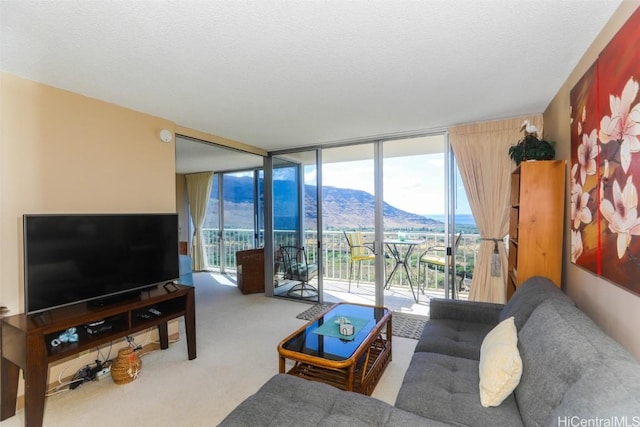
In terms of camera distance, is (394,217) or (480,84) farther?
(394,217)

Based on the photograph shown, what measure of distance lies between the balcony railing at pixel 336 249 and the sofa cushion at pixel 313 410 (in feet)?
8.52

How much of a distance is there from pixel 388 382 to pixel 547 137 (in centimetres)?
274

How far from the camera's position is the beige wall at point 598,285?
135 cm

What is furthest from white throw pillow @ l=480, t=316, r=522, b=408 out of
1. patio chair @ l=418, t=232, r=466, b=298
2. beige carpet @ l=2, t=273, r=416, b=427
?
patio chair @ l=418, t=232, r=466, b=298

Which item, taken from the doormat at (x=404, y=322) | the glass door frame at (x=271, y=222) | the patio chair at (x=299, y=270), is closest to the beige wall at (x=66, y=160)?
the glass door frame at (x=271, y=222)

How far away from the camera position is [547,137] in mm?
2838

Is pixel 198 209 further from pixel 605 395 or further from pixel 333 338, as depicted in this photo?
pixel 605 395

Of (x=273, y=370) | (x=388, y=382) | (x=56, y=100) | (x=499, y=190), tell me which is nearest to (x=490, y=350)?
(x=388, y=382)

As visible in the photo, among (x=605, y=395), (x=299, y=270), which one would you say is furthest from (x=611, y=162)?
(x=299, y=270)

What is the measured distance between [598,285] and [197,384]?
2837mm

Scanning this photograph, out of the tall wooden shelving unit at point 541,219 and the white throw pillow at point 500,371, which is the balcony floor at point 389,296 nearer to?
the tall wooden shelving unit at point 541,219

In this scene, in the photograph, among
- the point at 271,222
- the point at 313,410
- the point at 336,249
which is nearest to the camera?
the point at 313,410

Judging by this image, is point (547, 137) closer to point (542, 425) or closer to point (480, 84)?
point (480, 84)

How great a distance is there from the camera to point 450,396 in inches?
56.8
